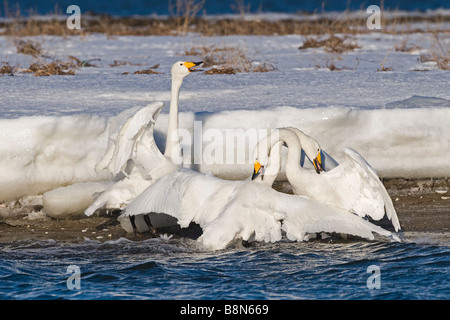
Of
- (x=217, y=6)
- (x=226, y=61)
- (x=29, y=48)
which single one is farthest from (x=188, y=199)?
(x=217, y=6)

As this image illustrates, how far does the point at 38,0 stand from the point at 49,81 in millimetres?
37576

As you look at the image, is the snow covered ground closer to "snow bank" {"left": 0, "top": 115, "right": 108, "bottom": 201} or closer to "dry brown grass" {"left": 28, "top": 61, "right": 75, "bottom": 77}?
"snow bank" {"left": 0, "top": 115, "right": 108, "bottom": 201}

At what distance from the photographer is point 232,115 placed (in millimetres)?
8414

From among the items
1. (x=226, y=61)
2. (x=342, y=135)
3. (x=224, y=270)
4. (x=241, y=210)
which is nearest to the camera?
(x=224, y=270)

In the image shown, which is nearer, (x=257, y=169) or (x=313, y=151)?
(x=257, y=169)

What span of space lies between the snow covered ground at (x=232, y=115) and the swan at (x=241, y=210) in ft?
3.40

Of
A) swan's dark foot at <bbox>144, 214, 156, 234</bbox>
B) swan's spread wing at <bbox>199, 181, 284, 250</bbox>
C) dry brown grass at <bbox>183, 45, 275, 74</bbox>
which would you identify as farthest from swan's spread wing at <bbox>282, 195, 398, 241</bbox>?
dry brown grass at <bbox>183, 45, 275, 74</bbox>

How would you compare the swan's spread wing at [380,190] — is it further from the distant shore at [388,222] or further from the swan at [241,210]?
the distant shore at [388,222]

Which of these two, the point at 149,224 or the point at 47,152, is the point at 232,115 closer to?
the point at 149,224

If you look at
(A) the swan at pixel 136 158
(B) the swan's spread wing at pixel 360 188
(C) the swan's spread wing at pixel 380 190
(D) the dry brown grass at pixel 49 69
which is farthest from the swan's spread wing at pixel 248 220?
(D) the dry brown grass at pixel 49 69

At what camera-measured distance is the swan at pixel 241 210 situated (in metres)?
6.80

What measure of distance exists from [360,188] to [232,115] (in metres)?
1.83

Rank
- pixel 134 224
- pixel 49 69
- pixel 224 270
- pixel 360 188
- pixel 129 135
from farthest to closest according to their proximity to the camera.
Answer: pixel 49 69, pixel 134 224, pixel 129 135, pixel 360 188, pixel 224 270

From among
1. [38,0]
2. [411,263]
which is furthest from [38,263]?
[38,0]
